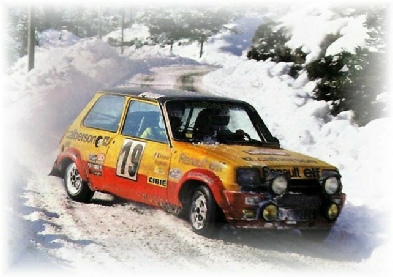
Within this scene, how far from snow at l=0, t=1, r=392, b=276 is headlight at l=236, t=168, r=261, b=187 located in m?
0.68

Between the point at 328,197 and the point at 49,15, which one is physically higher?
the point at 49,15

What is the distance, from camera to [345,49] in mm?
10625

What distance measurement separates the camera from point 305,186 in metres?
7.48

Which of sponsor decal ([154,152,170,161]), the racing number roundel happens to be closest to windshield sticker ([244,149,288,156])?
sponsor decal ([154,152,170,161])

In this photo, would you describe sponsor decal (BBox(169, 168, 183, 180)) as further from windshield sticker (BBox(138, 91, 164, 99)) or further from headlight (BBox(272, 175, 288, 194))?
windshield sticker (BBox(138, 91, 164, 99))

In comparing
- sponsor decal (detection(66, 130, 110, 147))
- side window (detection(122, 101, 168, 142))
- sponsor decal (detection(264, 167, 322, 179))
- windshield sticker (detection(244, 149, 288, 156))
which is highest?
side window (detection(122, 101, 168, 142))

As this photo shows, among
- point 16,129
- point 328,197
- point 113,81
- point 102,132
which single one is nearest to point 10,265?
point 102,132

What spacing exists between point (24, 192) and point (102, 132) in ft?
3.71

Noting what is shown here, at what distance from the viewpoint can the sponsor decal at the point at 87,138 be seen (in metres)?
8.72

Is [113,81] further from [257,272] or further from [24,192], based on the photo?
[257,272]

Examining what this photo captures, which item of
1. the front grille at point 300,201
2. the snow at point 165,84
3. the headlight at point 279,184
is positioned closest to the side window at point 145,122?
the snow at point 165,84

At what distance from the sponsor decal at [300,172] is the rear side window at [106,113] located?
7.48 ft

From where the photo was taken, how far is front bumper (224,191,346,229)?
7176 mm

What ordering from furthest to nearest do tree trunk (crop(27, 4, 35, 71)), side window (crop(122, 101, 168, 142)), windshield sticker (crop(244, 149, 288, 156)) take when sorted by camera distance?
tree trunk (crop(27, 4, 35, 71)), side window (crop(122, 101, 168, 142)), windshield sticker (crop(244, 149, 288, 156))
